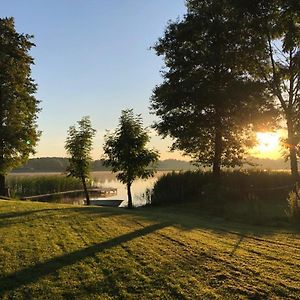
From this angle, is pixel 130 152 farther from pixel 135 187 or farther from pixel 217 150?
pixel 135 187

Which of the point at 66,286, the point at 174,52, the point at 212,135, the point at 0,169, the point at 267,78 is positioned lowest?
the point at 66,286

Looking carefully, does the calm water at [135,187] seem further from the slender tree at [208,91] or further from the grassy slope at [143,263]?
the grassy slope at [143,263]

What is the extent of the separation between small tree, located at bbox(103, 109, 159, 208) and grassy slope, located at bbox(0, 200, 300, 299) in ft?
58.2

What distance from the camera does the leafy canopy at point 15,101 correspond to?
2975 centimetres

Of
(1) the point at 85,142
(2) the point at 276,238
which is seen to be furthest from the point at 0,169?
(2) the point at 276,238

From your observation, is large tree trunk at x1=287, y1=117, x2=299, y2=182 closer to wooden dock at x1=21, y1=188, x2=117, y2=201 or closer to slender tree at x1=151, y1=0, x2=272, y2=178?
slender tree at x1=151, y1=0, x2=272, y2=178

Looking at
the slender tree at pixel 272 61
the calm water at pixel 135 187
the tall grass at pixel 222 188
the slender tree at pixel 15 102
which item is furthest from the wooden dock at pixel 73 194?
the slender tree at pixel 272 61

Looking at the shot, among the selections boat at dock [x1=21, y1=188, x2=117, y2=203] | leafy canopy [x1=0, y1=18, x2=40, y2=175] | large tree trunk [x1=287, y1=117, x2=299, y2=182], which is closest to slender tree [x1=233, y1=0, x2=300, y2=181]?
large tree trunk [x1=287, y1=117, x2=299, y2=182]

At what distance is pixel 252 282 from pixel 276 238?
5.34 metres

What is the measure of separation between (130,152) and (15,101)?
9055 mm

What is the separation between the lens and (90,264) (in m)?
8.11

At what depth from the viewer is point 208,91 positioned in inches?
1007

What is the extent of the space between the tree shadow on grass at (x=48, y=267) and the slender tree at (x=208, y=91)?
16834 millimetres

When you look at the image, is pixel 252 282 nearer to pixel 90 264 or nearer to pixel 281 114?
pixel 90 264
